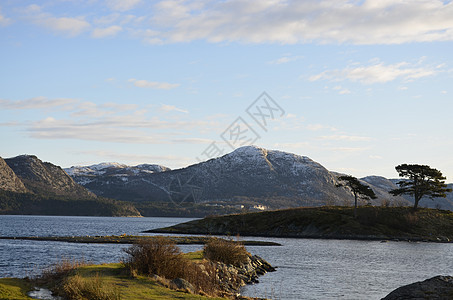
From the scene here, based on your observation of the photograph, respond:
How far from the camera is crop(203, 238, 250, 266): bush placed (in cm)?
4709

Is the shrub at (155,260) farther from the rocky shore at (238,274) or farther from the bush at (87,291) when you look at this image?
the bush at (87,291)

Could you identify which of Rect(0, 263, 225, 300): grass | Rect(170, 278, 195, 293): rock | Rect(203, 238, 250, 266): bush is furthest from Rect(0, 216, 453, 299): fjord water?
Rect(0, 263, 225, 300): grass

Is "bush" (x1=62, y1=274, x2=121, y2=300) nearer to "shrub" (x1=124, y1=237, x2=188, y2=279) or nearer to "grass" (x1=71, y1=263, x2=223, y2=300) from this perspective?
"grass" (x1=71, y1=263, x2=223, y2=300)


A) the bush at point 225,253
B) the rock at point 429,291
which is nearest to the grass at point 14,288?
the rock at point 429,291

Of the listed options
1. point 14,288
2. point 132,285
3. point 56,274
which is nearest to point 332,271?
point 132,285

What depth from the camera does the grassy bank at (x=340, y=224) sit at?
424ft

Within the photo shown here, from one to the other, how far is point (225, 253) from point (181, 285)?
18874 mm

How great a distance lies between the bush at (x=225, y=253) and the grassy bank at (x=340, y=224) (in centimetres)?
8531

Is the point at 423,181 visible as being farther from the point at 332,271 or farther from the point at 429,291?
the point at 429,291

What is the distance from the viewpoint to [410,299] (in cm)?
2828

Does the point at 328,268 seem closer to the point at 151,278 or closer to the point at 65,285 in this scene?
the point at 151,278

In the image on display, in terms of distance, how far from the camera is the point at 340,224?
13612 cm

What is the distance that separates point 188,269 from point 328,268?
30.1 metres

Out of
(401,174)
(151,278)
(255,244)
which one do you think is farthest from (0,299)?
(401,174)
